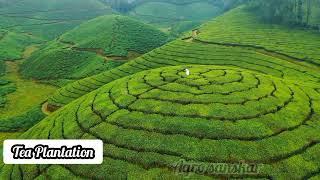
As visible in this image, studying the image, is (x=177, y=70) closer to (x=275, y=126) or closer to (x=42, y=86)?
(x=275, y=126)

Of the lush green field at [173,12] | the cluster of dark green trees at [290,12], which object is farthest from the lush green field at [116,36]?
the lush green field at [173,12]

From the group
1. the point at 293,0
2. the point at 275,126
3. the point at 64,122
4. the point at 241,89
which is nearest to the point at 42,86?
the point at 64,122

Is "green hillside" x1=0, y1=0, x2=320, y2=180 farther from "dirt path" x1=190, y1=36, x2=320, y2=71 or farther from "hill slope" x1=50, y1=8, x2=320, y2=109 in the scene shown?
"dirt path" x1=190, y1=36, x2=320, y2=71

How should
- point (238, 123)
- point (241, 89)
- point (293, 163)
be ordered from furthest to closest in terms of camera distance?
point (241, 89)
point (238, 123)
point (293, 163)

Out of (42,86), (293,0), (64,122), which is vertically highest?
(293,0)

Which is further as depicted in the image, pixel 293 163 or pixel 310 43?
pixel 310 43
